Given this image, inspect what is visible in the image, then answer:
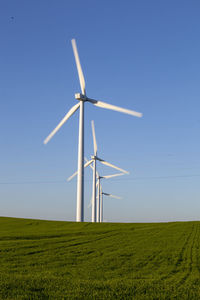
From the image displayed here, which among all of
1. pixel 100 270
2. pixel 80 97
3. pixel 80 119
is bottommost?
pixel 100 270

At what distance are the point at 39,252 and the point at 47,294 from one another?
56.6ft

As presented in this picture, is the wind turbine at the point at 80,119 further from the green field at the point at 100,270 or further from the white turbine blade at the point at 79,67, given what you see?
the green field at the point at 100,270

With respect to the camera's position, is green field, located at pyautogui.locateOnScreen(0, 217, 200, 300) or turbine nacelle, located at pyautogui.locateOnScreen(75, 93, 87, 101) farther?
turbine nacelle, located at pyautogui.locateOnScreen(75, 93, 87, 101)

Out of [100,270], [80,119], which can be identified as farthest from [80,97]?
[100,270]

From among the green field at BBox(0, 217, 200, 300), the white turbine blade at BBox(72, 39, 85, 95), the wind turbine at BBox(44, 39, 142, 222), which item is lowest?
the green field at BBox(0, 217, 200, 300)

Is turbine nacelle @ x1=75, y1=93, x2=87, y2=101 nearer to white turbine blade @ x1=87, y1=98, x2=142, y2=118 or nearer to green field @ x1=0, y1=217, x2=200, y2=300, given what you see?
white turbine blade @ x1=87, y1=98, x2=142, y2=118

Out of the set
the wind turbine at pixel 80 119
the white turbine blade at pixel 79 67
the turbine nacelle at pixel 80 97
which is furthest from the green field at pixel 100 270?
the white turbine blade at pixel 79 67

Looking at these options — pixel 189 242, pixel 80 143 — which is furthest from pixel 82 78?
pixel 189 242

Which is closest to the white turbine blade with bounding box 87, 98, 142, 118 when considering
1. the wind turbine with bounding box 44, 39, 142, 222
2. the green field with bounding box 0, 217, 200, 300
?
the wind turbine with bounding box 44, 39, 142, 222

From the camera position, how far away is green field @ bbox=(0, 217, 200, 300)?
13.7 metres

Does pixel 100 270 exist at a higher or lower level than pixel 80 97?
lower

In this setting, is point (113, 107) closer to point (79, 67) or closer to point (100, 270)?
point (79, 67)

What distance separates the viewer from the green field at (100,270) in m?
13.7

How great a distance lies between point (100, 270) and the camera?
21391 mm
